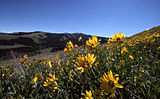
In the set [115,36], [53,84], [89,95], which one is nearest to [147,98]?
[89,95]

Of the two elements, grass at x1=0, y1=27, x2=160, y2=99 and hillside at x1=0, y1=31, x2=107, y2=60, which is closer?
grass at x1=0, y1=27, x2=160, y2=99

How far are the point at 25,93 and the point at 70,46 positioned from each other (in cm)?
197

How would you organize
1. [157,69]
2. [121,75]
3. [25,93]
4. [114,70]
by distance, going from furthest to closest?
[25,93] < [114,70] < [157,69] < [121,75]

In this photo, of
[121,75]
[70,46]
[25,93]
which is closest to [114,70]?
[121,75]

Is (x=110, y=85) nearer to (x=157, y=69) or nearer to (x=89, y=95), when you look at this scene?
(x=89, y=95)

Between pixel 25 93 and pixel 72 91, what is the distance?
1.32m

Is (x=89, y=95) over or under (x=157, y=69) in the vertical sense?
under

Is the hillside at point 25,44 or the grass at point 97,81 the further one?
the hillside at point 25,44

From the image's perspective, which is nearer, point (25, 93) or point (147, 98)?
point (147, 98)

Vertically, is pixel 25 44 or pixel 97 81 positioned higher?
pixel 97 81

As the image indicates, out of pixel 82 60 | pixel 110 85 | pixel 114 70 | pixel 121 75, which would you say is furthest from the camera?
pixel 114 70

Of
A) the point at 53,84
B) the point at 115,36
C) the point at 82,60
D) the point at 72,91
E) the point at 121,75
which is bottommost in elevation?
the point at 72,91

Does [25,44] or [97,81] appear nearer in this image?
[97,81]

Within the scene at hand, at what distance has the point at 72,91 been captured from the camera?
5.96ft
